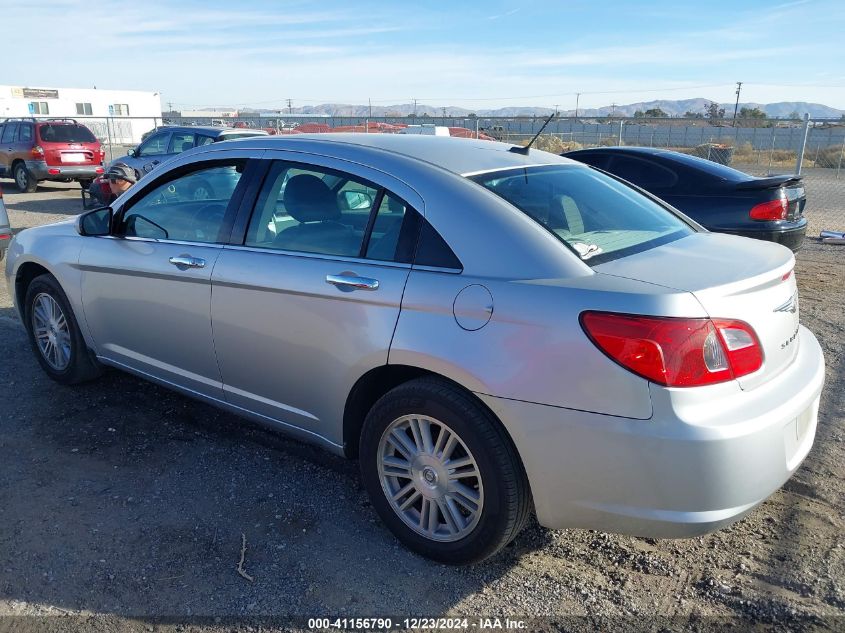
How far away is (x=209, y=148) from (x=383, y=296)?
1.65 meters

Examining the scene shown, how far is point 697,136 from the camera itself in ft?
92.1

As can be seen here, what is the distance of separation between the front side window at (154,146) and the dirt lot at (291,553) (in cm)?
1110

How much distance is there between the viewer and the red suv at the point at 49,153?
16938 mm

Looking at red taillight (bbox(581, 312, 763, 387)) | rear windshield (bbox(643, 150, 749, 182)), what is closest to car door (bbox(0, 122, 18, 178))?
rear windshield (bbox(643, 150, 749, 182))

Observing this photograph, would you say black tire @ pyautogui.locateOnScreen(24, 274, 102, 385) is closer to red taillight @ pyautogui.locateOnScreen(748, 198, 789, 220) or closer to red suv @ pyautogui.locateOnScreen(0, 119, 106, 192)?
red taillight @ pyautogui.locateOnScreen(748, 198, 789, 220)

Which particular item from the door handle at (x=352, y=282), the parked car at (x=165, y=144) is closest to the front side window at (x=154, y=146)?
the parked car at (x=165, y=144)

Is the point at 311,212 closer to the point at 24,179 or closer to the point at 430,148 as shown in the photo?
the point at 430,148

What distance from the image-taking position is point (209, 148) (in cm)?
388

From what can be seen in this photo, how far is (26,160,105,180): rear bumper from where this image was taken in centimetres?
1691

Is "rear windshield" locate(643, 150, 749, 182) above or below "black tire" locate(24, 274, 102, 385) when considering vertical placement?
above

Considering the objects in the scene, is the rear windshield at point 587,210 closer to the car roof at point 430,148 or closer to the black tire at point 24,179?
the car roof at point 430,148

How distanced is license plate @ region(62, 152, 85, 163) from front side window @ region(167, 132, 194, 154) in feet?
15.1

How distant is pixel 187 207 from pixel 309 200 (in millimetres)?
1006

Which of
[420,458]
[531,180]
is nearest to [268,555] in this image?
[420,458]
